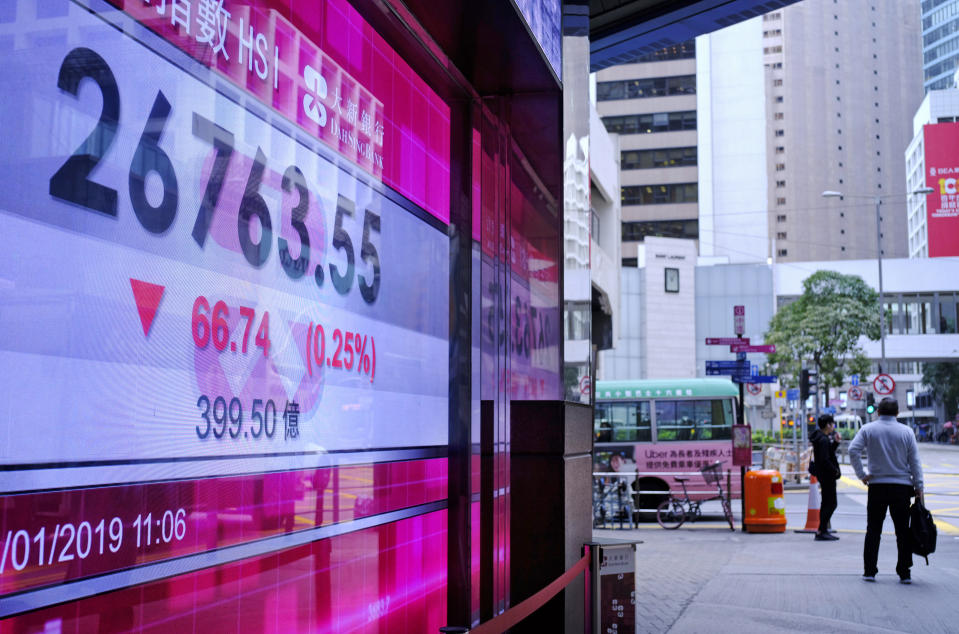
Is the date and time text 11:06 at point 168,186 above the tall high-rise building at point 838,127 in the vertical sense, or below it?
below

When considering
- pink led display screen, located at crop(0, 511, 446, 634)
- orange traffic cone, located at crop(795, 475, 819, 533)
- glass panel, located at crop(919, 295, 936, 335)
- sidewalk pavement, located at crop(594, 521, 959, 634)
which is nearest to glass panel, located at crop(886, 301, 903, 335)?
glass panel, located at crop(919, 295, 936, 335)

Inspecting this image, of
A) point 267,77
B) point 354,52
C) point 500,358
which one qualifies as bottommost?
point 500,358

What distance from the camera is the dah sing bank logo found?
13.9 feet

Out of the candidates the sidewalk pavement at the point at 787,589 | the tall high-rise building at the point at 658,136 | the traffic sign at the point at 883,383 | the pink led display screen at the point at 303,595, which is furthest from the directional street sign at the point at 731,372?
the tall high-rise building at the point at 658,136

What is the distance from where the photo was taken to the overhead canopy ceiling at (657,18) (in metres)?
9.88

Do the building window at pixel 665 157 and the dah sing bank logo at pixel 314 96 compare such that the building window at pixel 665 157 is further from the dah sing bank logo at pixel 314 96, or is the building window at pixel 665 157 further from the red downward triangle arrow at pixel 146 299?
the red downward triangle arrow at pixel 146 299

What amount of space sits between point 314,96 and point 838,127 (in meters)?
162

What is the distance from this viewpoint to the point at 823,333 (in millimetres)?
52031

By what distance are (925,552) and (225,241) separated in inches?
335

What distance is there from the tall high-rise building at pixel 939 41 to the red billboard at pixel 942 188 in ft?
218

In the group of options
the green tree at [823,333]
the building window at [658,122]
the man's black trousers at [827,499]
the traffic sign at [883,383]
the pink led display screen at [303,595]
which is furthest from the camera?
the building window at [658,122]

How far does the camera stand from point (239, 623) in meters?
3.55

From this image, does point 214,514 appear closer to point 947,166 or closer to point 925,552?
point 925,552

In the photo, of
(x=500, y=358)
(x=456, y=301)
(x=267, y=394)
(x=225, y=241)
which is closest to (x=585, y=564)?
(x=500, y=358)
